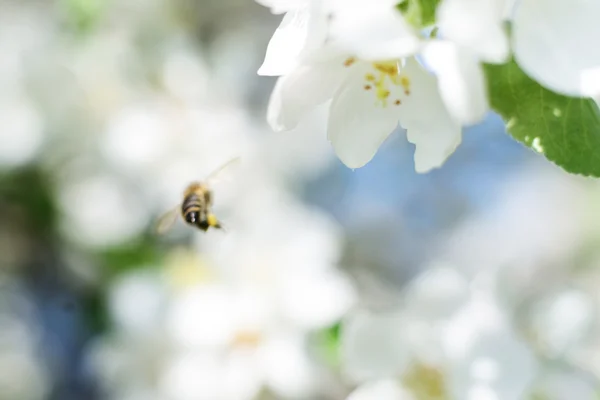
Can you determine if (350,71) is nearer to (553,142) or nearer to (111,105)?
(553,142)

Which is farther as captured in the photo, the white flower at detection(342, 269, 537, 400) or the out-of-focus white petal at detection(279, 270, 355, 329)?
the out-of-focus white petal at detection(279, 270, 355, 329)

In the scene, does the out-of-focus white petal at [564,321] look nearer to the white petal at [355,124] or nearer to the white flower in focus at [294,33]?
the white petal at [355,124]

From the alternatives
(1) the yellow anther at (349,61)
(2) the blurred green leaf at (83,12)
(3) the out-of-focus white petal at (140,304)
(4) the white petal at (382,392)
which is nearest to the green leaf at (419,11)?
(1) the yellow anther at (349,61)

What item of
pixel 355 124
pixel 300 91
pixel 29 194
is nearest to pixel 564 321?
pixel 355 124

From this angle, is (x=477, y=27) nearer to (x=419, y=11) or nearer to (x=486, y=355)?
(x=419, y=11)

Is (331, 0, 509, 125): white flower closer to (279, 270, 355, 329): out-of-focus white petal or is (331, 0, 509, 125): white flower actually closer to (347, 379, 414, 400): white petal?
(347, 379, 414, 400): white petal

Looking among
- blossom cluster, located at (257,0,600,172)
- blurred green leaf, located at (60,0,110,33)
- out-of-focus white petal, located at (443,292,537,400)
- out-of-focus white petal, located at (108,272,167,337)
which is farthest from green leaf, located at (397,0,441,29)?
blurred green leaf, located at (60,0,110,33)
